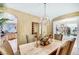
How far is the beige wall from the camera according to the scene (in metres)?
2.18

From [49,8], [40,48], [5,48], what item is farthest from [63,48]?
[5,48]

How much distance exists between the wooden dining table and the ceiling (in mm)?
393

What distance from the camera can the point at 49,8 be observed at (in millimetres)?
2230

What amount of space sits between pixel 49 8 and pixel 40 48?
1.96ft

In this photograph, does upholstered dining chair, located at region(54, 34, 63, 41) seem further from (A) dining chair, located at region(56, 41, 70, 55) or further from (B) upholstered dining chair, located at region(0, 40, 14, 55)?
(B) upholstered dining chair, located at region(0, 40, 14, 55)

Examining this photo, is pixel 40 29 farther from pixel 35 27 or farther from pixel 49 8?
pixel 49 8

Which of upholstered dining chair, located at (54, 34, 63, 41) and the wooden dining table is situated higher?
upholstered dining chair, located at (54, 34, 63, 41)

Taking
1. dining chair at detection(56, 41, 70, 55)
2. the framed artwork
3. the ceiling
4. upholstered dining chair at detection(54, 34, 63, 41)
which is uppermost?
the ceiling

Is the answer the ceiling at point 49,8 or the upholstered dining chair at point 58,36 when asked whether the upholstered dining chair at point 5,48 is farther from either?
the upholstered dining chair at point 58,36

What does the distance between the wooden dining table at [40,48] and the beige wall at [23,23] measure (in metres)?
0.10

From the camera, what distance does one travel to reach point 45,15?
7.28ft

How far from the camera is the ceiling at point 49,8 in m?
2.20

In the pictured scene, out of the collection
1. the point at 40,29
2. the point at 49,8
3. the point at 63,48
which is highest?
the point at 49,8

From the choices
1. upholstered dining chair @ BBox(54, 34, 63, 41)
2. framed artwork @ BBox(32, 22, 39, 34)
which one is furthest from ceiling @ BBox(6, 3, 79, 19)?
upholstered dining chair @ BBox(54, 34, 63, 41)
